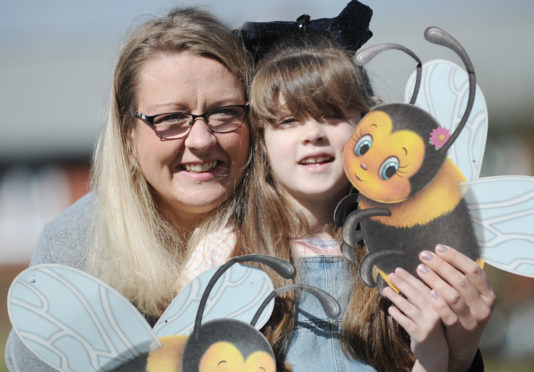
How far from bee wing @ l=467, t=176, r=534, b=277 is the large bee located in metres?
0.03

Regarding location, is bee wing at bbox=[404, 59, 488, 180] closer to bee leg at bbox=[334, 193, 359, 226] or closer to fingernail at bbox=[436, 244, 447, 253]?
fingernail at bbox=[436, 244, 447, 253]

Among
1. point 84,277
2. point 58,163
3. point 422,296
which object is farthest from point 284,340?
point 58,163

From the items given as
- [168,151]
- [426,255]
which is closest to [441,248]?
[426,255]

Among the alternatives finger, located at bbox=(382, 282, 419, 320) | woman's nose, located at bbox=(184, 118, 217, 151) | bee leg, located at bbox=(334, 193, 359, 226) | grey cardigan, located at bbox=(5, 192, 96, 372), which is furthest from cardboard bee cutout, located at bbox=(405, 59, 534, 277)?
grey cardigan, located at bbox=(5, 192, 96, 372)

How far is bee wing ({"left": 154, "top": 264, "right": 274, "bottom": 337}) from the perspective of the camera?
1547 millimetres

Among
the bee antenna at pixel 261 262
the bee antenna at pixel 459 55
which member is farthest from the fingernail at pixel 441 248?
the bee antenna at pixel 261 262

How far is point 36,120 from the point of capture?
34.9ft

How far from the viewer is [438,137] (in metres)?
1.55

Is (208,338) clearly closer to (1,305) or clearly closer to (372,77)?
(372,77)

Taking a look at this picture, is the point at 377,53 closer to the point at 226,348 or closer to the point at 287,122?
the point at 287,122

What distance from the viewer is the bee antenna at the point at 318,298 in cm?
158

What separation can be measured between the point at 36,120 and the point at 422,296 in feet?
33.2

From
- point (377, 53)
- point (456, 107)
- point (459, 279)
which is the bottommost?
→ point (459, 279)

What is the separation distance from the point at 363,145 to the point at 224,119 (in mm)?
499
